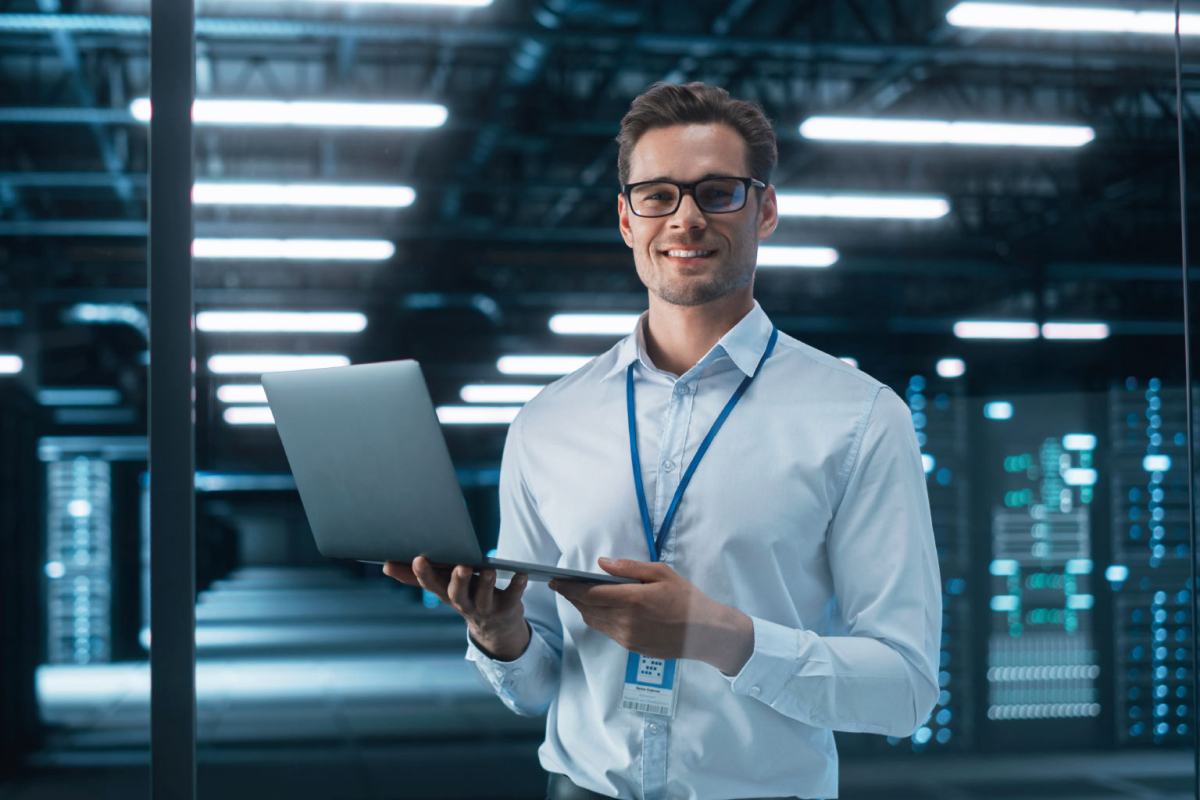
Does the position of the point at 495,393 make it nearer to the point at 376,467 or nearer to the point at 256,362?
the point at 256,362

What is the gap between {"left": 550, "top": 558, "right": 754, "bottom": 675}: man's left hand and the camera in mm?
1049

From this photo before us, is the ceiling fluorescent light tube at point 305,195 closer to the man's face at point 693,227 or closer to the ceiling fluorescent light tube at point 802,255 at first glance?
the ceiling fluorescent light tube at point 802,255

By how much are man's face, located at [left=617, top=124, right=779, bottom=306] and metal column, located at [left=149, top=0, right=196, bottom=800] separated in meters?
1.21

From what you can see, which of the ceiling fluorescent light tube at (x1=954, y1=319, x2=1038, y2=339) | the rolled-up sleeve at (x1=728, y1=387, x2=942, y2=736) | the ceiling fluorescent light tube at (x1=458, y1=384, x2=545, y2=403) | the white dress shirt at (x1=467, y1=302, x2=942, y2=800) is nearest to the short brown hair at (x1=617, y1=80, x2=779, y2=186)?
the white dress shirt at (x1=467, y1=302, x2=942, y2=800)

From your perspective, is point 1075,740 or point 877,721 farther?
point 1075,740

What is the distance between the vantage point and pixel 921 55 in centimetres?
548

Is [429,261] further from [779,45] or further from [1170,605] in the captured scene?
[1170,605]

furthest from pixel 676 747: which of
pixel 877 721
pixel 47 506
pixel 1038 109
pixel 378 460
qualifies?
pixel 1038 109

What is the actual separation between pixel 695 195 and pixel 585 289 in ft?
10.6

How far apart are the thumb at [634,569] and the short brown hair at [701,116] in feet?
1.83

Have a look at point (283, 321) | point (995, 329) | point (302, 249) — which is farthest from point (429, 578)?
point (995, 329)

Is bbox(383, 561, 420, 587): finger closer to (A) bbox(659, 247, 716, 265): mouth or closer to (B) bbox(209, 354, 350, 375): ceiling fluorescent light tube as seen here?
(A) bbox(659, 247, 716, 265): mouth

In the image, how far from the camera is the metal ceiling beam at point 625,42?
4758 millimetres

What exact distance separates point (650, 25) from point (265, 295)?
274cm
